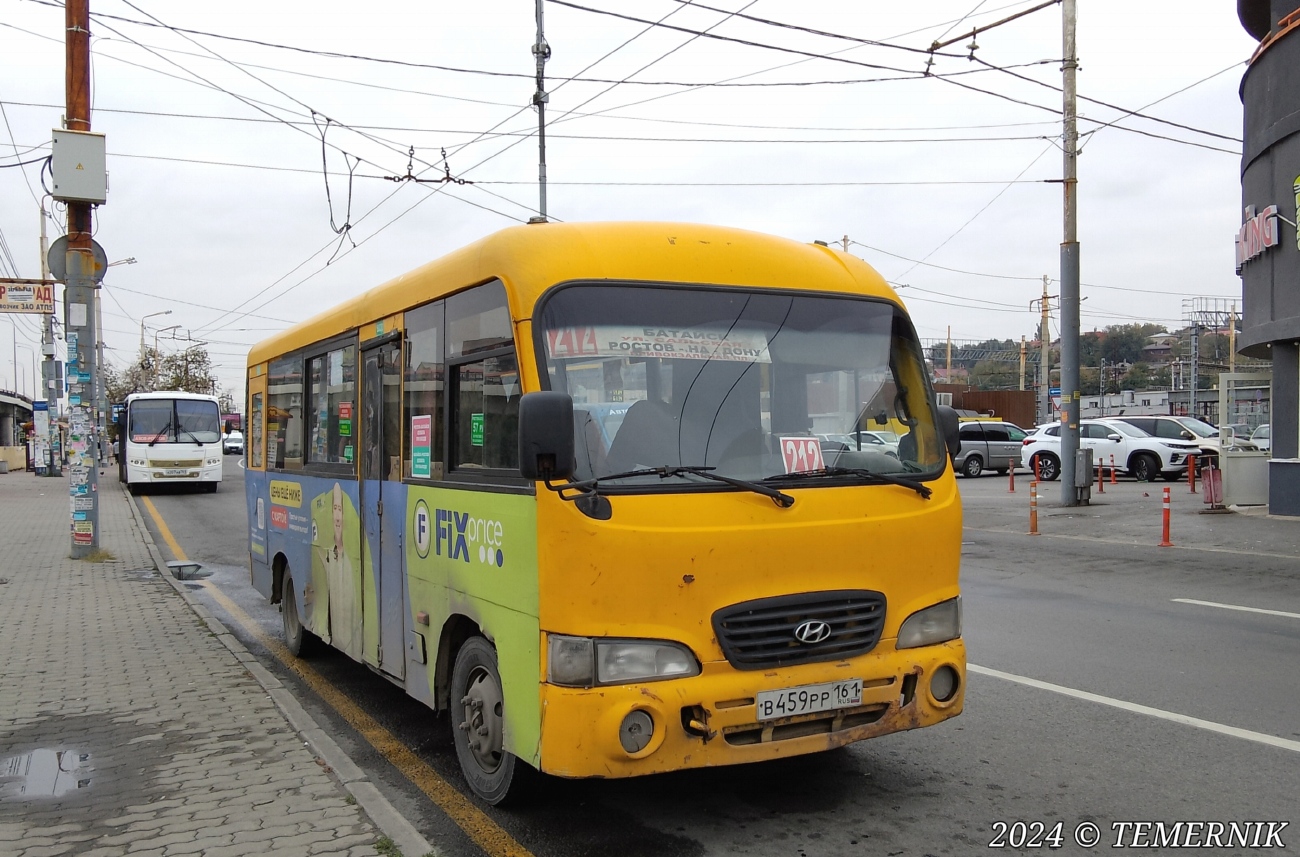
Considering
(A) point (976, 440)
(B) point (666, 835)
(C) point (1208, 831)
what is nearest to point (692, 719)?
(B) point (666, 835)

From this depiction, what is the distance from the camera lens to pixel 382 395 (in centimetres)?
614

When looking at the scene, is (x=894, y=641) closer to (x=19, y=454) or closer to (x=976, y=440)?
(x=976, y=440)

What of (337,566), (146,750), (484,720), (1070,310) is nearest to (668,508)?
(484,720)

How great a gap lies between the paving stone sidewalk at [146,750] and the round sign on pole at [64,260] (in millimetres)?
4618

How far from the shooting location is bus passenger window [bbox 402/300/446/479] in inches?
209

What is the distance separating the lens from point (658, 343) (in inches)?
176

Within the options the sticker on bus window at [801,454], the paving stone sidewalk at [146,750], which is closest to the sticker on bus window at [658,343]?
the sticker on bus window at [801,454]

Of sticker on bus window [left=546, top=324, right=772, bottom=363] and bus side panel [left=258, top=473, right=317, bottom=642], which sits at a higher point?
sticker on bus window [left=546, top=324, right=772, bottom=363]

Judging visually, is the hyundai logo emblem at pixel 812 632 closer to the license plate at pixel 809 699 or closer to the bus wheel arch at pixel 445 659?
the license plate at pixel 809 699

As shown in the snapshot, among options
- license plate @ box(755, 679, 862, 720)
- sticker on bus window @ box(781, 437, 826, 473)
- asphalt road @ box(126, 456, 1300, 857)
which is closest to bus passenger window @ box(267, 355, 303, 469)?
asphalt road @ box(126, 456, 1300, 857)

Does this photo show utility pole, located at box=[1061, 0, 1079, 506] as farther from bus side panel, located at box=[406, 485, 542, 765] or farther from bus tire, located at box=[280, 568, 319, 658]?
bus side panel, located at box=[406, 485, 542, 765]

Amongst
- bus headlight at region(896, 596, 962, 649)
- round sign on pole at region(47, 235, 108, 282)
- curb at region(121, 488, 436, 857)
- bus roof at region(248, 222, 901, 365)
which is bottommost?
curb at region(121, 488, 436, 857)

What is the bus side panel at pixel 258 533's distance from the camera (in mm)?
9148

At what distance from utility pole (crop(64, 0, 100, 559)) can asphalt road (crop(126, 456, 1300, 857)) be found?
606 cm
